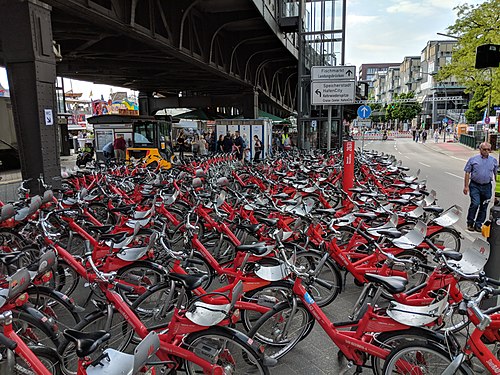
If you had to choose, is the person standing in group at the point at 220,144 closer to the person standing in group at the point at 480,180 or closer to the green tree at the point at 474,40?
the person standing in group at the point at 480,180

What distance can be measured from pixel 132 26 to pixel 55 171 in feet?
12.9

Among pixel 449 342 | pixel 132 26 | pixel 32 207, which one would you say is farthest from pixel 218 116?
pixel 449 342

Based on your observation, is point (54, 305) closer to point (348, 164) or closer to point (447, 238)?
point (447, 238)

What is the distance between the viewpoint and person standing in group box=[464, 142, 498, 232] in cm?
685

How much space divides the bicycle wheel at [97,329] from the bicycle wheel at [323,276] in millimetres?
1857

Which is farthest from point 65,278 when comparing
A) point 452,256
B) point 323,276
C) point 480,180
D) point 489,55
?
point 480,180

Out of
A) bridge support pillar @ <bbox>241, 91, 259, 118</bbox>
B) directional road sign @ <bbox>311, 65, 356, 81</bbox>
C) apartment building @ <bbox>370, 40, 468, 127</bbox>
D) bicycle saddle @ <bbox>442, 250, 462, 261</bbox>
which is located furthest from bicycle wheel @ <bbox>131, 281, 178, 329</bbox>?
apartment building @ <bbox>370, 40, 468, 127</bbox>

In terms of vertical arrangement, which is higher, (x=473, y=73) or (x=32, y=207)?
(x=473, y=73)

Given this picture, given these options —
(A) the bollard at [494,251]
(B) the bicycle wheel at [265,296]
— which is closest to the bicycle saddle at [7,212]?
(B) the bicycle wheel at [265,296]

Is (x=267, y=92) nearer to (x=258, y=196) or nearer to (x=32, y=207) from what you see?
(x=258, y=196)

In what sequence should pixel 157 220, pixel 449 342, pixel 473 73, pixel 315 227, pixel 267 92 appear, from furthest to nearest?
pixel 267 92 → pixel 473 73 → pixel 157 220 → pixel 315 227 → pixel 449 342

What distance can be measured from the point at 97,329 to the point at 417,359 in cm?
230

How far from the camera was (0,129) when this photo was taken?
17141mm

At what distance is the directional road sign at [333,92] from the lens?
9.08m
